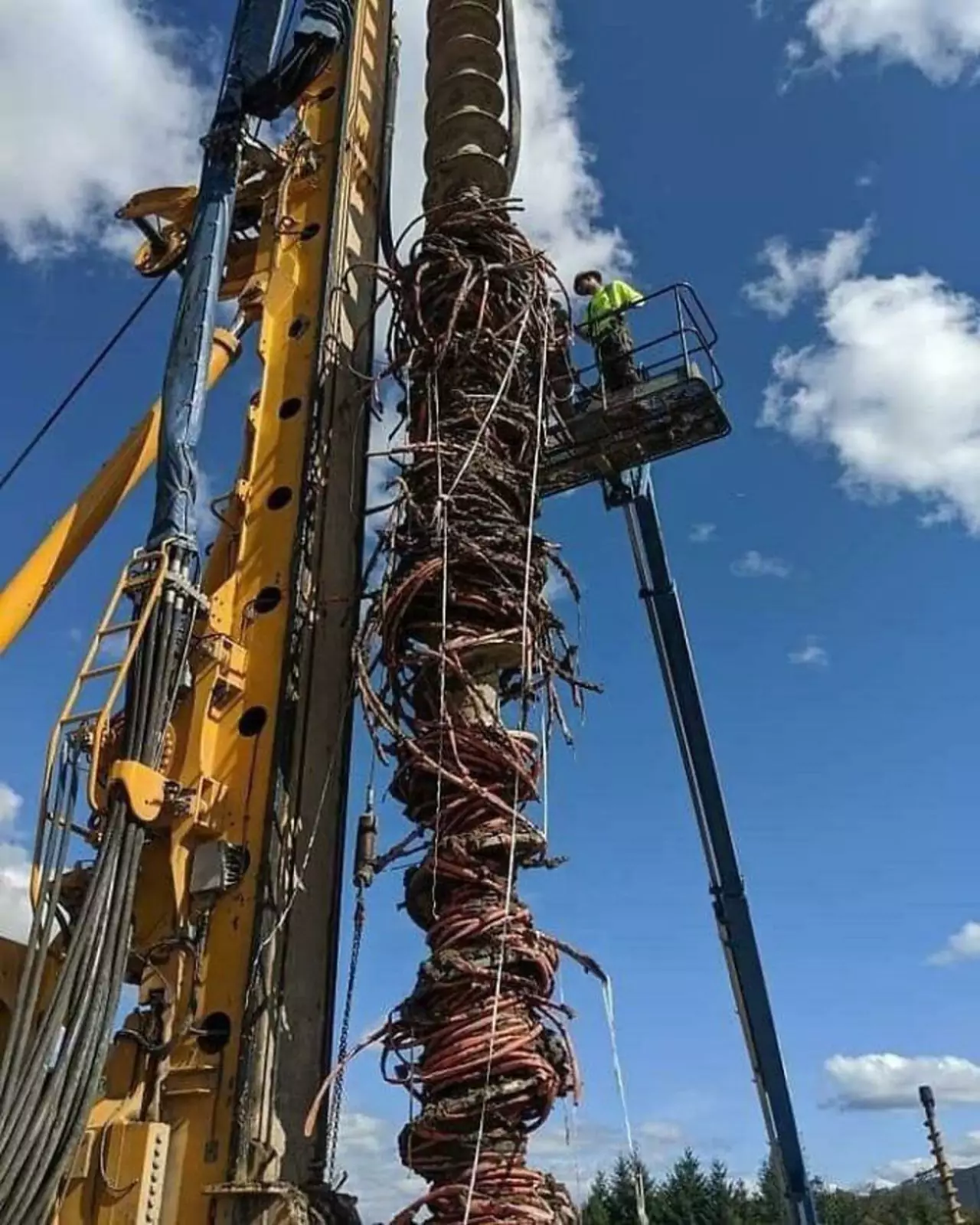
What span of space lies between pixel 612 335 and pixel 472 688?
5.32m

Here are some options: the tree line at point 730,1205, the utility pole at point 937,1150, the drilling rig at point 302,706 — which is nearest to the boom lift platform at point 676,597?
the drilling rig at point 302,706

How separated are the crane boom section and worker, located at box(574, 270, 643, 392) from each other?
2.40m

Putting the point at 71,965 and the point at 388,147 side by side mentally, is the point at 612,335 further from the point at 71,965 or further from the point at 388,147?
the point at 71,965

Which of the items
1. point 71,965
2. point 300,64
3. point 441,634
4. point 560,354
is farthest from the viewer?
point 300,64

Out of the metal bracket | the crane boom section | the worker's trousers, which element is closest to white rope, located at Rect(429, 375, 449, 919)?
the crane boom section

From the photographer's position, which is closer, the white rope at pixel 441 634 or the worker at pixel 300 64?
the white rope at pixel 441 634

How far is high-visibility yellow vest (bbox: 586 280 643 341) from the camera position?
11367mm

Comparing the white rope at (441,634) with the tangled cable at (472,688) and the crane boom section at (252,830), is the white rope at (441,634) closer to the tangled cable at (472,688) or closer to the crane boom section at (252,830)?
the tangled cable at (472,688)

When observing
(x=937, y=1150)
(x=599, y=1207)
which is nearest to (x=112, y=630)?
(x=937, y=1150)

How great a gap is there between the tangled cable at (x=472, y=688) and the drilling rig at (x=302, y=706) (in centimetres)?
2

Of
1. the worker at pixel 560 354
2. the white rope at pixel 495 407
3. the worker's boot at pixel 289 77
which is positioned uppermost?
the worker's boot at pixel 289 77

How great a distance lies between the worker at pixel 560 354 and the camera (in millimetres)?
8883

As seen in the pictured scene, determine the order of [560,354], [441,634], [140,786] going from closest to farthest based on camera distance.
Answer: [140,786] < [441,634] < [560,354]

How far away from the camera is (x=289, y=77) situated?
958 cm
